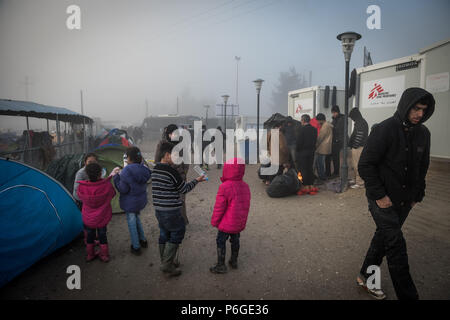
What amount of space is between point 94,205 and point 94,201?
7 centimetres

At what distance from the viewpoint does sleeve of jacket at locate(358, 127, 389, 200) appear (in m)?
2.36

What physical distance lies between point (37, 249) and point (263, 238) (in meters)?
3.23

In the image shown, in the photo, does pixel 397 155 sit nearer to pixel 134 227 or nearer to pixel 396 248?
pixel 396 248

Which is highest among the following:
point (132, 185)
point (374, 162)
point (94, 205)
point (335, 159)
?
point (374, 162)

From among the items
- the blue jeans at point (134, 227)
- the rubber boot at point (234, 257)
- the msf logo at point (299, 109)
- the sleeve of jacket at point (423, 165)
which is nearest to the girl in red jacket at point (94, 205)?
the blue jeans at point (134, 227)

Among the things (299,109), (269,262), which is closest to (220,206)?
(269,262)

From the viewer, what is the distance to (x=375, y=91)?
8.28m

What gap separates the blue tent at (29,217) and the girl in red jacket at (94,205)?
0.40m

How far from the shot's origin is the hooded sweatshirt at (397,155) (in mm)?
2354

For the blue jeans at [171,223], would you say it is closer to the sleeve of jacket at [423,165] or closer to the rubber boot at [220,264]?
the rubber boot at [220,264]

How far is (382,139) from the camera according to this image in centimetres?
235

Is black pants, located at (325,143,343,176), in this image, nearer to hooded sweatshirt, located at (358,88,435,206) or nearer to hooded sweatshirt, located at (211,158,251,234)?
hooded sweatshirt, located at (358,88,435,206)

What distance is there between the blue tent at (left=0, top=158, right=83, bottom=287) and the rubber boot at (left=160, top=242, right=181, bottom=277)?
5.26 ft

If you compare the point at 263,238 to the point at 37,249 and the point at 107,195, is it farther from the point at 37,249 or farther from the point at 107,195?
the point at 37,249
